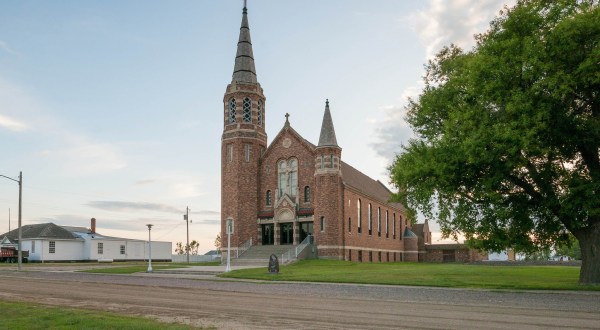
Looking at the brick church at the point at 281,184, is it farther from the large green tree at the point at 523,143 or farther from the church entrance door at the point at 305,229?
the large green tree at the point at 523,143

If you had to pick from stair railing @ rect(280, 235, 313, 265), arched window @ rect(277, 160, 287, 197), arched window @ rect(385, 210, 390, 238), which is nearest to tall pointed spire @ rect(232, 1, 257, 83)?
arched window @ rect(277, 160, 287, 197)

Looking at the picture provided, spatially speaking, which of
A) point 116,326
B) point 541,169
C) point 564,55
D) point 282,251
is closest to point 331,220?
point 282,251

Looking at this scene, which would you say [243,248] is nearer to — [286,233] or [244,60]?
[286,233]

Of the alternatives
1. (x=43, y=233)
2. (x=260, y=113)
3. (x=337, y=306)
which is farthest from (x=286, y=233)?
(x=337, y=306)

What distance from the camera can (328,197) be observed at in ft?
160

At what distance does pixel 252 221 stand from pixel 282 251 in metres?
5.74

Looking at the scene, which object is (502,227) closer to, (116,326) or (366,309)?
(366,309)

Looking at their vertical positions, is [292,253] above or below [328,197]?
below

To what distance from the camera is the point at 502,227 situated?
24406mm

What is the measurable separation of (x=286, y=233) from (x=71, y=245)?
32662mm

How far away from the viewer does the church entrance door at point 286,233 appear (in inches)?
2040

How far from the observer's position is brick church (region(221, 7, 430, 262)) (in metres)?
49.2

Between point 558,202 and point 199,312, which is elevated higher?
point 558,202

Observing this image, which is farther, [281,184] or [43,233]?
[43,233]
